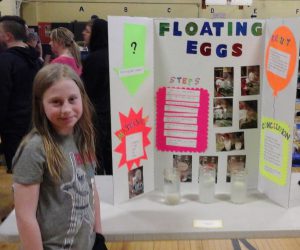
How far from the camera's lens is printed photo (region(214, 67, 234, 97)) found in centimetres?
164

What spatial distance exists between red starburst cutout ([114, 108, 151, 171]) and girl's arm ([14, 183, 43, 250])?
53 cm

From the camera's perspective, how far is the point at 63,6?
8109 millimetres

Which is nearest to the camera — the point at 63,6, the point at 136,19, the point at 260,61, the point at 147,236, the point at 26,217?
the point at 26,217

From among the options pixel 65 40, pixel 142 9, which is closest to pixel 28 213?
pixel 65 40

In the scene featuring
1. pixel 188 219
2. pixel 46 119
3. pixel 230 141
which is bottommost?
pixel 188 219

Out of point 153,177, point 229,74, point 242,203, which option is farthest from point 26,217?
point 229,74

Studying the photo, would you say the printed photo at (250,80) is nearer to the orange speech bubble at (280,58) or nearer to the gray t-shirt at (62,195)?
the orange speech bubble at (280,58)

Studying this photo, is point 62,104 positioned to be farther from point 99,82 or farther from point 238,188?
point 99,82

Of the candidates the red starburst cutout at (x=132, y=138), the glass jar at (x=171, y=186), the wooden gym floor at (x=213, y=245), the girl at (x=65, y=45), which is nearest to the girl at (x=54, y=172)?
the red starburst cutout at (x=132, y=138)

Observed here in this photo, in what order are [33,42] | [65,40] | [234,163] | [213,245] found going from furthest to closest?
[33,42] < [65,40] < [213,245] < [234,163]

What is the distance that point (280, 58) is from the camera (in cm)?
153

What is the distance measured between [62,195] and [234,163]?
859 mm

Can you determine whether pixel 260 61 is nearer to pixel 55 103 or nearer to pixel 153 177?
pixel 153 177

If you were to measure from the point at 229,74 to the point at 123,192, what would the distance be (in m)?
0.66
